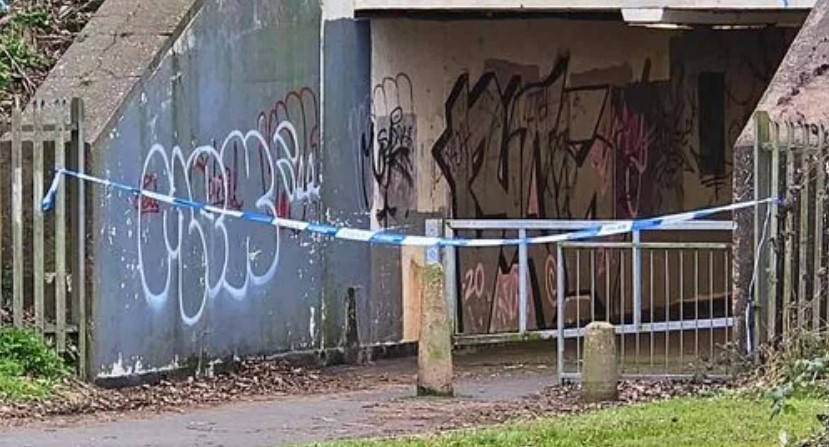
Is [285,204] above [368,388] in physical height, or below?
above

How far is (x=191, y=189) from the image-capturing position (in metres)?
15.7

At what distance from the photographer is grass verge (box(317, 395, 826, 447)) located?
1121 cm

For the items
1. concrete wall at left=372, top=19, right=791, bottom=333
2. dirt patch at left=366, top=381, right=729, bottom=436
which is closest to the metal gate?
dirt patch at left=366, top=381, right=729, bottom=436

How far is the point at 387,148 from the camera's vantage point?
62.4 ft

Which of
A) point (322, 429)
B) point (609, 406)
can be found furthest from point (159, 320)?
point (609, 406)

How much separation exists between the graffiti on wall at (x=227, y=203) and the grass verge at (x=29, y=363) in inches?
43.7

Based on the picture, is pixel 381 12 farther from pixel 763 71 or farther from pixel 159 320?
pixel 763 71

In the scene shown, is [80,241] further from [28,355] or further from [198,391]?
[198,391]

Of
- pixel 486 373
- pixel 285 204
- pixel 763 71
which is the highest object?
pixel 763 71

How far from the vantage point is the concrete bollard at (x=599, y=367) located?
556 inches

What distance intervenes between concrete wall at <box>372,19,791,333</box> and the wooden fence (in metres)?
4.82

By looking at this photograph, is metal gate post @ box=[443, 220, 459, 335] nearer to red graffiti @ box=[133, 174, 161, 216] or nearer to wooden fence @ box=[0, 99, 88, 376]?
red graffiti @ box=[133, 174, 161, 216]

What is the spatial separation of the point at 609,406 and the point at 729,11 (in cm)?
544

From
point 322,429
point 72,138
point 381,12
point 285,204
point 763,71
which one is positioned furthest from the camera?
point 763,71
